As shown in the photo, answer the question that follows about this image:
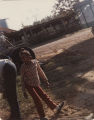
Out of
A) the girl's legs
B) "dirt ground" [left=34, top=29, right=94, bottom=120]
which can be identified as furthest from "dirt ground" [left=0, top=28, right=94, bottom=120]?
the girl's legs

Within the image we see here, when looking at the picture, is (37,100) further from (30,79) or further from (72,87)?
(72,87)

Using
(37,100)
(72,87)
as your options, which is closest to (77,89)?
(72,87)

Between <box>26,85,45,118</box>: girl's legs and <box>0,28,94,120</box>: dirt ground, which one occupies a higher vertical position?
<box>26,85,45,118</box>: girl's legs

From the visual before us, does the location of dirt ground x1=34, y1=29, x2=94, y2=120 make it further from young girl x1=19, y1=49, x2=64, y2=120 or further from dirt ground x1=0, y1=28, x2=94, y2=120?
young girl x1=19, y1=49, x2=64, y2=120

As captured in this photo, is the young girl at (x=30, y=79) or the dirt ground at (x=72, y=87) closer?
the young girl at (x=30, y=79)

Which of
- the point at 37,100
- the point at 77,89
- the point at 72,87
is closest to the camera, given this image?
the point at 37,100

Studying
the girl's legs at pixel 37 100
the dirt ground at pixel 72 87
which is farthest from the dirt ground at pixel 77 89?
the girl's legs at pixel 37 100

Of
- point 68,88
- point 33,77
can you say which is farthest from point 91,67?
point 33,77

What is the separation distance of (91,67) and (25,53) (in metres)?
4.27

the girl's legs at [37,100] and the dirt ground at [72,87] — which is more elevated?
the girl's legs at [37,100]

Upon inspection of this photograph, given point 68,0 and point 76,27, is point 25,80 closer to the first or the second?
point 76,27

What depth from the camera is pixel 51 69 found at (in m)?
9.92

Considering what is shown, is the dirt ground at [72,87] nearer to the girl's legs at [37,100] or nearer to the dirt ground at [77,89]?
the dirt ground at [77,89]

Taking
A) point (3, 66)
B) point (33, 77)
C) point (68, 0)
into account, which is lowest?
Result: point (33, 77)
